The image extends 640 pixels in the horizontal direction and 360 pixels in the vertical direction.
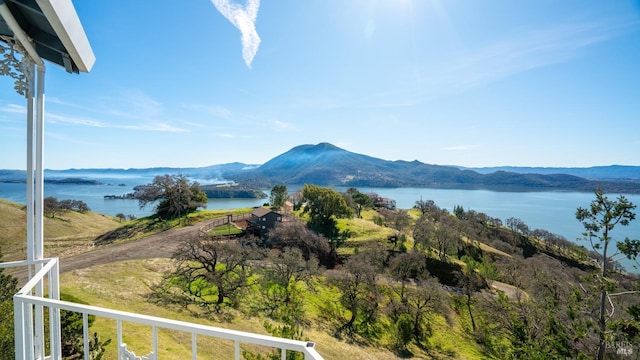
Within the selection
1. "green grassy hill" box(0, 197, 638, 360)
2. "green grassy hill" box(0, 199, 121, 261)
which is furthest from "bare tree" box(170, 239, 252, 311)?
"green grassy hill" box(0, 199, 121, 261)

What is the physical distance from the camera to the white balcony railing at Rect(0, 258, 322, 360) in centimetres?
131

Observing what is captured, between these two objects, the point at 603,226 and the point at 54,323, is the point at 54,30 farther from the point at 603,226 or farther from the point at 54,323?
the point at 603,226

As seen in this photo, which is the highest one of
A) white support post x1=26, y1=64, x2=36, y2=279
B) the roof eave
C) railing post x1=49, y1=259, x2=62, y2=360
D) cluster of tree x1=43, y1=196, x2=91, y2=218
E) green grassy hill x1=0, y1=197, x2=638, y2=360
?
the roof eave

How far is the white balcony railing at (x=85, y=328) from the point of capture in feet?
4.31

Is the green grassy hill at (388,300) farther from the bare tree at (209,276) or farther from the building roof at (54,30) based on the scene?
the building roof at (54,30)

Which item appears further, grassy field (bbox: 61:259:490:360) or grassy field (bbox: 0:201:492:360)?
grassy field (bbox: 0:201:492:360)

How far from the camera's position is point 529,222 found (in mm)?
63031

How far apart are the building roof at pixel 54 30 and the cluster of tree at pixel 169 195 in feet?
76.8

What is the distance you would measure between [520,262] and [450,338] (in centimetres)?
1374

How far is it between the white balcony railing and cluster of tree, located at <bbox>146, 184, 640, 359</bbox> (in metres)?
6.06

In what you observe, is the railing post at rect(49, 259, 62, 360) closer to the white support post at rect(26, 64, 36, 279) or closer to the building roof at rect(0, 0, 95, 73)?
the white support post at rect(26, 64, 36, 279)

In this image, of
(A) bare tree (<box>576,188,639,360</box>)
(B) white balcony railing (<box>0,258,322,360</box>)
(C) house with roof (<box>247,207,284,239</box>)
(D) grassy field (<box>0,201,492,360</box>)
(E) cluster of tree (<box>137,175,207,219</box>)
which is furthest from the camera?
(C) house with roof (<box>247,207,284,239</box>)

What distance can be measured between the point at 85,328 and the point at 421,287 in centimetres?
1903

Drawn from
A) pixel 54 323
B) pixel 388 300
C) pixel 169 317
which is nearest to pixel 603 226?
pixel 54 323
